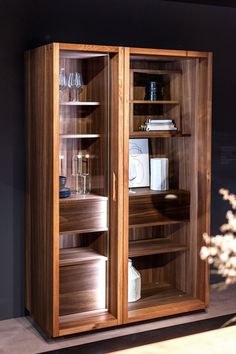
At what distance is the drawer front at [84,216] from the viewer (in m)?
2.90

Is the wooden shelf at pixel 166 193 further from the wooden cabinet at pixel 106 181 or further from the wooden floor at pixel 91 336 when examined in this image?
the wooden floor at pixel 91 336

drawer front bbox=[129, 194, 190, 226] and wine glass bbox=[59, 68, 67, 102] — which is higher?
wine glass bbox=[59, 68, 67, 102]

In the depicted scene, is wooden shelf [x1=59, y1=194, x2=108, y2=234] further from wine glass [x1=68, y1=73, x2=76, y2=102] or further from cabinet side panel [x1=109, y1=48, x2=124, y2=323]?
wine glass [x1=68, y1=73, x2=76, y2=102]

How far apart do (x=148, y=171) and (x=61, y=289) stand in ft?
2.59

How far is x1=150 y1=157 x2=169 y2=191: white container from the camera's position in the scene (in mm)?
3227

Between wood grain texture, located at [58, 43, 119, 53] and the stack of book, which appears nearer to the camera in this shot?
wood grain texture, located at [58, 43, 119, 53]

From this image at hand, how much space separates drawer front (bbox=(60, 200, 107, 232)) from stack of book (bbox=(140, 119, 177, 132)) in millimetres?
470

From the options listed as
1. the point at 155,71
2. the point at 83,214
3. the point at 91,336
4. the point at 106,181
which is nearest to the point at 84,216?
the point at 83,214

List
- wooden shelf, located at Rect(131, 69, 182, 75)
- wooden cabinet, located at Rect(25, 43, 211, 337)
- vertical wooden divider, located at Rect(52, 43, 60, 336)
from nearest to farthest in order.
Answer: vertical wooden divider, located at Rect(52, 43, 60, 336) < wooden cabinet, located at Rect(25, 43, 211, 337) < wooden shelf, located at Rect(131, 69, 182, 75)

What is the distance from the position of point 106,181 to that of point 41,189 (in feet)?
1.08

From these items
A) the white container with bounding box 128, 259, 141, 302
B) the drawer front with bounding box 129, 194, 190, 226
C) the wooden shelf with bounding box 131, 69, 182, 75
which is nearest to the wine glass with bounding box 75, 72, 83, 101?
the wooden shelf with bounding box 131, 69, 182, 75

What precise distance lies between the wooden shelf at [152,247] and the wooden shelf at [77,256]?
20 cm

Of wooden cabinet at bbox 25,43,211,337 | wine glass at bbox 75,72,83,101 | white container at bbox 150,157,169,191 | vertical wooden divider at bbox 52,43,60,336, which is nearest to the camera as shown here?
vertical wooden divider at bbox 52,43,60,336

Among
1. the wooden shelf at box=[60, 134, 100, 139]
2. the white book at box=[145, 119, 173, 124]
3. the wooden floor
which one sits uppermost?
the white book at box=[145, 119, 173, 124]
